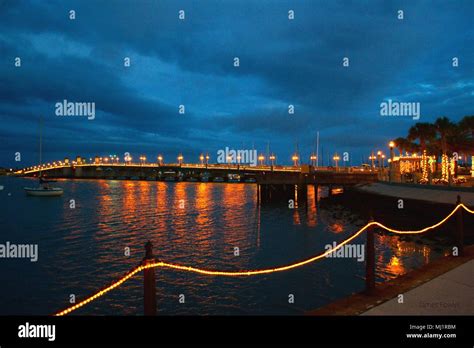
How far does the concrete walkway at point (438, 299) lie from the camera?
6.58 meters

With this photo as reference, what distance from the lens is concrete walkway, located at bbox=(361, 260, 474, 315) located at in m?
6.58

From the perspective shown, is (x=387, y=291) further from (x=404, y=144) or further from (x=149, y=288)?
(x=404, y=144)

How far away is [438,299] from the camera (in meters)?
7.17

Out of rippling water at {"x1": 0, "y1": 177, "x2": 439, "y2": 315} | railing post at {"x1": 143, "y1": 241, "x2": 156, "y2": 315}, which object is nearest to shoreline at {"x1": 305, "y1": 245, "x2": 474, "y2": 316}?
railing post at {"x1": 143, "y1": 241, "x2": 156, "y2": 315}

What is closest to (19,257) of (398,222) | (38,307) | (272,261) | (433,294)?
(38,307)

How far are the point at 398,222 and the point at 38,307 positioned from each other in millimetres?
28171

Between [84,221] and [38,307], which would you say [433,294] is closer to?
[38,307]

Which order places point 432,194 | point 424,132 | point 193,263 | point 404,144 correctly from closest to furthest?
1. point 193,263
2. point 432,194
3. point 424,132
4. point 404,144

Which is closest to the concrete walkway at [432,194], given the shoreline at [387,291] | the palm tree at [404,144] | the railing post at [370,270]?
the shoreline at [387,291]

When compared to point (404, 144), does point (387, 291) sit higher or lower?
lower

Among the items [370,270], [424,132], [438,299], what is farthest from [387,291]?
[424,132]

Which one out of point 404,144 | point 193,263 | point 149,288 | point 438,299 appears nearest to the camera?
point 149,288

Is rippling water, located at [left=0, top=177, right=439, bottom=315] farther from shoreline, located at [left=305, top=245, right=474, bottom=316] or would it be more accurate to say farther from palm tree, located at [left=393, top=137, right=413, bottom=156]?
palm tree, located at [left=393, top=137, right=413, bottom=156]

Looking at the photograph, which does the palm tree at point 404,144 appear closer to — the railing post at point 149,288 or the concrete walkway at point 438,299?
the concrete walkway at point 438,299
